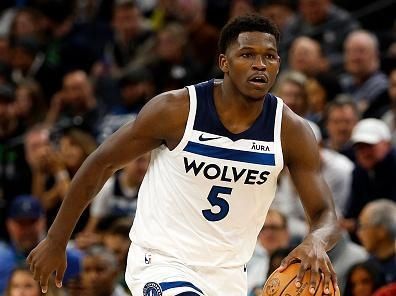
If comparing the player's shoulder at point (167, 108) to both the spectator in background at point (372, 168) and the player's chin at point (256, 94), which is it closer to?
the player's chin at point (256, 94)

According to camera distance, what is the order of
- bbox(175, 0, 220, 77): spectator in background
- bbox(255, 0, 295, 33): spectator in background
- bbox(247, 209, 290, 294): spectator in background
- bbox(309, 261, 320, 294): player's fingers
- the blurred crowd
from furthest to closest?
bbox(175, 0, 220, 77): spectator in background < bbox(255, 0, 295, 33): spectator in background < bbox(247, 209, 290, 294): spectator in background < the blurred crowd < bbox(309, 261, 320, 294): player's fingers

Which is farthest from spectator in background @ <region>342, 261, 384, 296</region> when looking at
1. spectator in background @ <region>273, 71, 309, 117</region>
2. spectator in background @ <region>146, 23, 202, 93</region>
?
spectator in background @ <region>146, 23, 202, 93</region>

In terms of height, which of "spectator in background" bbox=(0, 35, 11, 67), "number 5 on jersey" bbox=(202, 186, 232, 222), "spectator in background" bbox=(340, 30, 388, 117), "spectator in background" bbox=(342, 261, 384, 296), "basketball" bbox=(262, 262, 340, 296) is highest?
"spectator in background" bbox=(340, 30, 388, 117)

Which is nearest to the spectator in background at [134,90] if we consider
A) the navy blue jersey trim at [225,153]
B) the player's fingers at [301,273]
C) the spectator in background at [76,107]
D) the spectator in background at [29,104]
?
the spectator in background at [76,107]

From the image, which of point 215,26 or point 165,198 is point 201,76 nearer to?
point 215,26

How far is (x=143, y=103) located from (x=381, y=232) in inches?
160

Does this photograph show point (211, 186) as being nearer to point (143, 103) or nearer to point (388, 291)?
point (388, 291)

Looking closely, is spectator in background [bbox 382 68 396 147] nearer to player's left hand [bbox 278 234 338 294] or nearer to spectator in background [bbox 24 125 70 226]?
spectator in background [bbox 24 125 70 226]

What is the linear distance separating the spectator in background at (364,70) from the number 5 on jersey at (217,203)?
516cm

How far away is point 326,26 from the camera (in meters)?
12.0

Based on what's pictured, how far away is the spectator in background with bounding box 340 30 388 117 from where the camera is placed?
35.4 feet

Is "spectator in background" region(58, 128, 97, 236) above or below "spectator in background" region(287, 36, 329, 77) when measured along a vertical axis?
below

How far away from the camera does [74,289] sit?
8492 mm

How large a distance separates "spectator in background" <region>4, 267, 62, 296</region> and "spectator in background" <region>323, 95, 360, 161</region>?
3.10 meters
